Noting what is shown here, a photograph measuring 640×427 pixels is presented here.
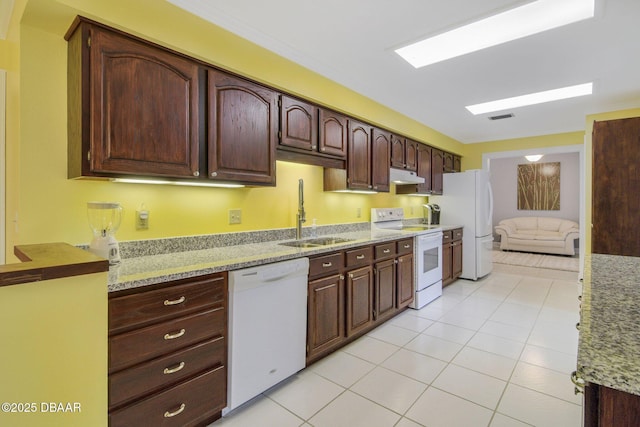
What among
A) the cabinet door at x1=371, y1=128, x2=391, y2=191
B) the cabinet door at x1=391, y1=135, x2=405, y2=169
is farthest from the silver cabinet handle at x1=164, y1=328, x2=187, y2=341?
the cabinet door at x1=391, y1=135, x2=405, y2=169

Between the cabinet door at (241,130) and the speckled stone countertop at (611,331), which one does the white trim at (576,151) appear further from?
the cabinet door at (241,130)

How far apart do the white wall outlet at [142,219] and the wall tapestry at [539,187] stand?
30.5 ft

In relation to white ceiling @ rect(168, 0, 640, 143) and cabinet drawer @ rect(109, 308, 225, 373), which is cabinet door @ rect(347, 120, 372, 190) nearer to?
white ceiling @ rect(168, 0, 640, 143)

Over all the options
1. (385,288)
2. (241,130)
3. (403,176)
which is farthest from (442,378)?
(403,176)

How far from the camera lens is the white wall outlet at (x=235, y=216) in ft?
7.98

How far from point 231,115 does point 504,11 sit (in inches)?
74.7

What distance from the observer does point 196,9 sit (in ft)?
6.12

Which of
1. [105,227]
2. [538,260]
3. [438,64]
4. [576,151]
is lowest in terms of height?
[538,260]

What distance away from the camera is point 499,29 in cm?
224

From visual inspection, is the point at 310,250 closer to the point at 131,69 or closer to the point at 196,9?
the point at 131,69

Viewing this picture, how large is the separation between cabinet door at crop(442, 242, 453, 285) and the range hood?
3.24 feet

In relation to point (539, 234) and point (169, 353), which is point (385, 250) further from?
point (539, 234)

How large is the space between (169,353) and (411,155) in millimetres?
3787

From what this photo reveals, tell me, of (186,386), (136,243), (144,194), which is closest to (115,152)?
(144,194)
